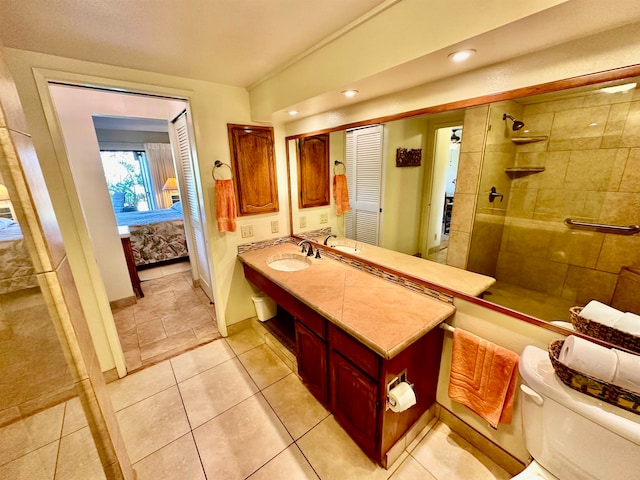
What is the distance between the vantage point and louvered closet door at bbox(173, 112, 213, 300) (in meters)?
2.71

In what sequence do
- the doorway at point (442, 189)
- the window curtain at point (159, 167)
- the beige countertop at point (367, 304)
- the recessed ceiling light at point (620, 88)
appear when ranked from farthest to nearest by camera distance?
the window curtain at point (159, 167) → the doorway at point (442, 189) → the beige countertop at point (367, 304) → the recessed ceiling light at point (620, 88)

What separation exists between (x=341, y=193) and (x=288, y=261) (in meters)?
0.79

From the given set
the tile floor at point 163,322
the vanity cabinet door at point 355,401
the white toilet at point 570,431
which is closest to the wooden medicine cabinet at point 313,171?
the vanity cabinet door at point 355,401

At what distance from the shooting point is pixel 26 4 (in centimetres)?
101

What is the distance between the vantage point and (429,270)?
60.2 inches

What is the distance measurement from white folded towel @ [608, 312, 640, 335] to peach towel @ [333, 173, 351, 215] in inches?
61.1

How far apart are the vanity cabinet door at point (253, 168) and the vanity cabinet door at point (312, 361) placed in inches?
47.7

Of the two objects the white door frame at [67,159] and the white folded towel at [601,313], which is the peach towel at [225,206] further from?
the white folded towel at [601,313]

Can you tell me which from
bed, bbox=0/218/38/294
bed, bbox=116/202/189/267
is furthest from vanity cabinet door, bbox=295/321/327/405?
bed, bbox=116/202/189/267

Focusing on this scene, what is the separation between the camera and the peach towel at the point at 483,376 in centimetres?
119

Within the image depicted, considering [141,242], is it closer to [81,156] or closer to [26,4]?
[81,156]

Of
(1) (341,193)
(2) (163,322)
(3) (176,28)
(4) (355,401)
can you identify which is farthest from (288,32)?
(2) (163,322)

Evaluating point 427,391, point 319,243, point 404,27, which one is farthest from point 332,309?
point 404,27

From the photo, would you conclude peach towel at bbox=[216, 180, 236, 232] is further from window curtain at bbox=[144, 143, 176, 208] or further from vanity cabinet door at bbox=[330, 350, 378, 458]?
window curtain at bbox=[144, 143, 176, 208]
